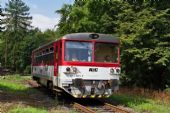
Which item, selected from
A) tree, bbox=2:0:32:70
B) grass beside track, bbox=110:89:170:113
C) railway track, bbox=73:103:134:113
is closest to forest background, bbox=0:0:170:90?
grass beside track, bbox=110:89:170:113

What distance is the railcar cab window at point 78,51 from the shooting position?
18.4 metres

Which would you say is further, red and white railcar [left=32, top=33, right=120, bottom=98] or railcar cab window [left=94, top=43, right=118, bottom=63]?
railcar cab window [left=94, top=43, right=118, bottom=63]

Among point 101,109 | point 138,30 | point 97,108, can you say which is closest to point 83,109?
point 101,109

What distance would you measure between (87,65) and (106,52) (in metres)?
1.20

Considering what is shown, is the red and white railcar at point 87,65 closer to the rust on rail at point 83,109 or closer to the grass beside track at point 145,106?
the rust on rail at point 83,109

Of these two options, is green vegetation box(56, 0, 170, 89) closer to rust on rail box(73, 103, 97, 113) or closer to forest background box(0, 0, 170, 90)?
forest background box(0, 0, 170, 90)

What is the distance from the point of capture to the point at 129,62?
2878 cm

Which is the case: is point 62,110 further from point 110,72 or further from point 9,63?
point 9,63

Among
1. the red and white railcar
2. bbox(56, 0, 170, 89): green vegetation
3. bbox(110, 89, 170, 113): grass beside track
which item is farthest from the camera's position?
bbox(56, 0, 170, 89): green vegetation

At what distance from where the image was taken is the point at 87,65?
18453mm

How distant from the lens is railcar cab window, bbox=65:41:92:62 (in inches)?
723

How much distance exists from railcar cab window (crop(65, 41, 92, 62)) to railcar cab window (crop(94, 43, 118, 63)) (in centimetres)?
37

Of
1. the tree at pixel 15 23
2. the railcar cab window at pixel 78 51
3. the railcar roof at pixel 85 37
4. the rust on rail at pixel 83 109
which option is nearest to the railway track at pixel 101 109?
the rust on rail at pixel 83 109

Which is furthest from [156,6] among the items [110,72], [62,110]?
[62,110]
